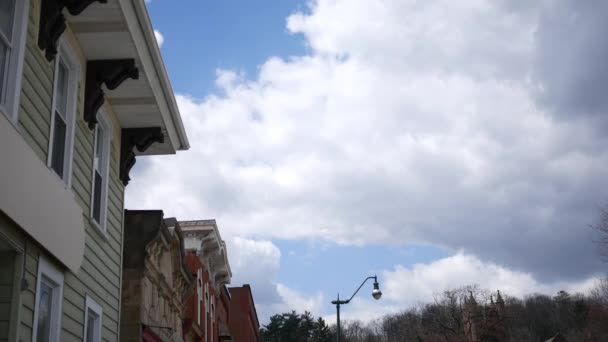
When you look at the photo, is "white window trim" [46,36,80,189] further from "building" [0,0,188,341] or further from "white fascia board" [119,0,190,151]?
"white fascia board" [119,0,190,151]

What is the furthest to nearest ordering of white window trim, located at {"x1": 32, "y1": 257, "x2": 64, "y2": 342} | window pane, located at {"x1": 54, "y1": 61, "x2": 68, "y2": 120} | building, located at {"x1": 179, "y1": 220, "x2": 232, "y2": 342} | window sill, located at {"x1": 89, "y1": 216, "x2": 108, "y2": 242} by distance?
building, located at {"x1": 179, "y1": 220, "x2": 232, "y2": 342} → window sill, located at {"x1": 89, "y1": 216, "x2": 108, "y2": 242} → window pane, located at {"x1": 54, "y1": 61, "x2": 68, "y2": 120} → white window trim, located at {"x1": 32, "y1": 257, "x2": 64, "y2": 342}

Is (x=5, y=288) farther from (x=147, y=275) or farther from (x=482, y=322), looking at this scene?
(x=482, y=322)

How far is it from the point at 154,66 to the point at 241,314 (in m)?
44.9

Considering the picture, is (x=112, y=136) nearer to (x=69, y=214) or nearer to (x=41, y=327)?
(x=69, y=214)

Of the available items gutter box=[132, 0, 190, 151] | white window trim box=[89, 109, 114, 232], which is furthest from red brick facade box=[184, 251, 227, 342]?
white window trim box=[89, 109, 114, 232]

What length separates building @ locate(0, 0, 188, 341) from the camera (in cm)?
795

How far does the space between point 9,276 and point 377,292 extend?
24489 mm

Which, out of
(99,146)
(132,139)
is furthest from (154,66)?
(132,139)

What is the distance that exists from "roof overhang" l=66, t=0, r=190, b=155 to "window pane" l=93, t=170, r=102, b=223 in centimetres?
145

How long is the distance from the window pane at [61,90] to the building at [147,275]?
22.9 feet

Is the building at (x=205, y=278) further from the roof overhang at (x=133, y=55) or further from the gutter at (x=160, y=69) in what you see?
the roof overhang at (x=133, y=55)

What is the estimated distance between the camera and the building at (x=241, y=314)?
5375 centimetres

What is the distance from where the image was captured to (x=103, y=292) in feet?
38.2

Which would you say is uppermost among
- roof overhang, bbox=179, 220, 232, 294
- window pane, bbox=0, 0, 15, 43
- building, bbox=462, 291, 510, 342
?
building, bbox=462, 291, 510, 342
